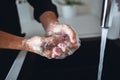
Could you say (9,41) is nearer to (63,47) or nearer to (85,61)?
(63,47)

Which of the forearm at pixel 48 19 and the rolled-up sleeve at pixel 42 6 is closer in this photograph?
the forearm at pixel 48 19

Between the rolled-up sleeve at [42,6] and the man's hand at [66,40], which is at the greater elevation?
the rolled-up sleeve at [42,6]

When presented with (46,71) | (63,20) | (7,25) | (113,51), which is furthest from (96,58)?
(7,25)

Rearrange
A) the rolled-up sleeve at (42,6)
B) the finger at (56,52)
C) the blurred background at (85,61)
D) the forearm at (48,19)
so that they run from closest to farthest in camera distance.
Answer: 1. the finger at (56,52)
2. the forearm at (48,19)
3. the rolled-up sleeve at (42,6)
4. the blurred background at (85,61)

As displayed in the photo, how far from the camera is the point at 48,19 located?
2.09 ft

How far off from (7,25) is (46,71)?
297 mm

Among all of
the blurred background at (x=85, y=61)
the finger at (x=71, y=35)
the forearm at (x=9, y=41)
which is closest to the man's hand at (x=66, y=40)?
the finger at (x=71, y=35)

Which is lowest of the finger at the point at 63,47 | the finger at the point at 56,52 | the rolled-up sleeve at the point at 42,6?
the finger at the point at 56,52

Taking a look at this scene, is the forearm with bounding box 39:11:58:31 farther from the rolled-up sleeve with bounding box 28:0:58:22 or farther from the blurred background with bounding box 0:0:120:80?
the blurred background with bounding box 0:0:120:80

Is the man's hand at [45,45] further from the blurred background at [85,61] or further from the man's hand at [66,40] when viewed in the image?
the blurred background at [85,61]

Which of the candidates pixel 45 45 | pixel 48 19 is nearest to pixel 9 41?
pixel 45 45

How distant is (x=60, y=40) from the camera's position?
1.60 ft

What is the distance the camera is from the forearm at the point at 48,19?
60cm

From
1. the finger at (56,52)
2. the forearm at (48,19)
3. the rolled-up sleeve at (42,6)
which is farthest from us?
the rolled-up sleeve at (42,6)
